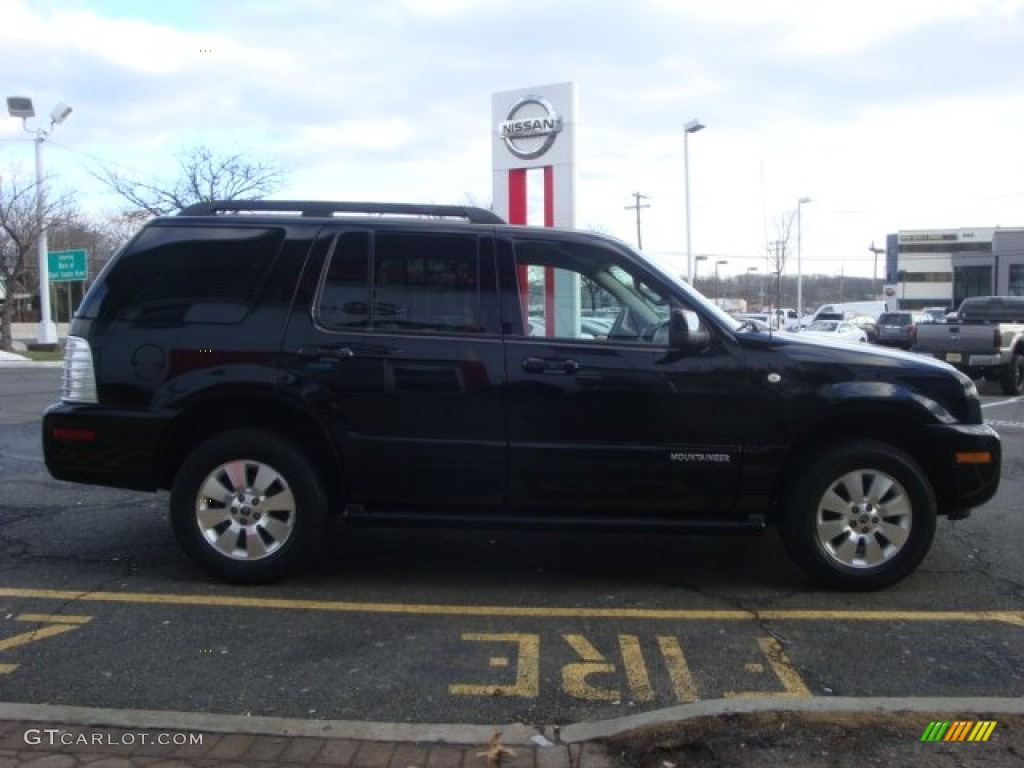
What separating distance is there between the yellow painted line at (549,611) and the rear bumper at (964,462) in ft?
2.09

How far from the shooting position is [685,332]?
4660 mm

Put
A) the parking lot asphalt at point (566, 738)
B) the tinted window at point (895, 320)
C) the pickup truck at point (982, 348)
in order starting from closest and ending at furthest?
the parking lot asphalt at point (566, 738)
the pickup truck at point (982, 348)
the tinted window at point (895, 320)

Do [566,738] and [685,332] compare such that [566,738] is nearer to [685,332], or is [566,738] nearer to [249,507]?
[685,332]

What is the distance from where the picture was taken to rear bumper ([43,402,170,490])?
15.9 feet

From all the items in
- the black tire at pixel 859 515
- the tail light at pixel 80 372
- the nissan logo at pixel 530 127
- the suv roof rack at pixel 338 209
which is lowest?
the black tire at pixel 859 515

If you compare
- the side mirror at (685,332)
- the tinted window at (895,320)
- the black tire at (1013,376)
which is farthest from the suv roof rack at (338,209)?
the tinted window at (895,320)

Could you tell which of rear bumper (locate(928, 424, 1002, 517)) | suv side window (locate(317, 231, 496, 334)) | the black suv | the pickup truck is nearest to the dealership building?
the pickup truck

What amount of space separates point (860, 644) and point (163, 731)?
10.1ft

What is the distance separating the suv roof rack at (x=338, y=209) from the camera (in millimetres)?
5066

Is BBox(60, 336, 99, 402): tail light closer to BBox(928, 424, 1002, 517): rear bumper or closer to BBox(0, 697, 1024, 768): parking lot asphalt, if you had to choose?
BBox(0, 697, 1024, 768): parking lot asphalt

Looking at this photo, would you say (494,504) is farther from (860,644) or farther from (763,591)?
(860,644)

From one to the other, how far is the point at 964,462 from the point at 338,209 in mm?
3739

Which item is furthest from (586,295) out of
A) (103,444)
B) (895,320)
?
(895,320)

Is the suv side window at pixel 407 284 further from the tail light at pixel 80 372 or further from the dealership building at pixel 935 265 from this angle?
the dealership building at pixel 935 265
